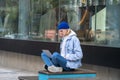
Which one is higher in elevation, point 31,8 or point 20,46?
A: point 31,8

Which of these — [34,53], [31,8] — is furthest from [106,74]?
[31,8]

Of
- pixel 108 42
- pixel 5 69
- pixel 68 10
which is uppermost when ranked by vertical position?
pixel 68 10

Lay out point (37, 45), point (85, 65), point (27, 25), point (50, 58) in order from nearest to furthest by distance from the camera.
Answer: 1. point (50, 58)
2. point (85, 65)
3. point (37, 45)
4. point (27, 25)

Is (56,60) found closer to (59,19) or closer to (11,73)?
(59,19)

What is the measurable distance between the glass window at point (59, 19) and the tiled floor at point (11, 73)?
1.23 meters

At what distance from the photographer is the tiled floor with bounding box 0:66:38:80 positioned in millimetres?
13953

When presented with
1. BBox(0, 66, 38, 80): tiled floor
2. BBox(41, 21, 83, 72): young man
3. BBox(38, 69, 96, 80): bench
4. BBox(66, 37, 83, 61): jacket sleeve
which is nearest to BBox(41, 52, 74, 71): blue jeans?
BBox(41, 21, 83, 72): young man

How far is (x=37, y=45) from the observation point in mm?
15141

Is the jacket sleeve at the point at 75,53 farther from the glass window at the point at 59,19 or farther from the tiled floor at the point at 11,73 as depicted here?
the tiled floor at the point at 11,73

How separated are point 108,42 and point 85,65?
3.82 ft

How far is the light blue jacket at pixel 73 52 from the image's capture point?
309 inches

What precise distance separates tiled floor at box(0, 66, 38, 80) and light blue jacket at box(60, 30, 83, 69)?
597 centimetres

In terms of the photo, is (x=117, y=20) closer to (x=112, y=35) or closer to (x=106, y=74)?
(x=112, y=35)

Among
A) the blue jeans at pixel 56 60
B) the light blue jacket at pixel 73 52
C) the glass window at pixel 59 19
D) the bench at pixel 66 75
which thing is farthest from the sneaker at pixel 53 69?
the glass window at pixel 59 19
